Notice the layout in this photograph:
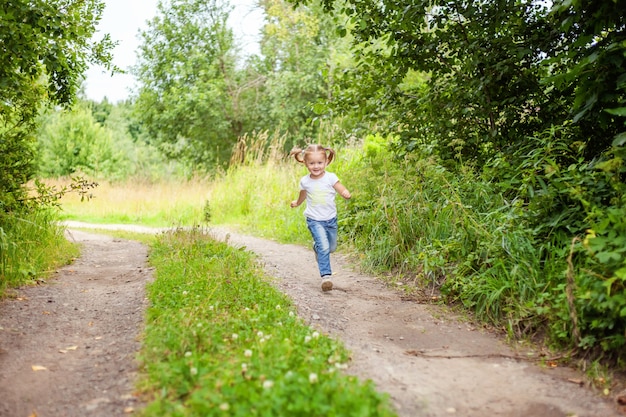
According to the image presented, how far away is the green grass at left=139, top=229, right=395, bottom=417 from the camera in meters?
2.75

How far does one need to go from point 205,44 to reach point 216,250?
20.4 meters

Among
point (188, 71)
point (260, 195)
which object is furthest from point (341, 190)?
point (188, 71)

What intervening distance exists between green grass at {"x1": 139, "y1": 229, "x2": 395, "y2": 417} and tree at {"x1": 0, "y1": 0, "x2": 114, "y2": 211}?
2734 mm

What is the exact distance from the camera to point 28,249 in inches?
278

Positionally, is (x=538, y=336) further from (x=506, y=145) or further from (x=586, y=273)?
(x=506, y=145)

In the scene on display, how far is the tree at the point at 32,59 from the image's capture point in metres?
5.50

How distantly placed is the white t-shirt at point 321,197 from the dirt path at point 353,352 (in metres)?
0.84

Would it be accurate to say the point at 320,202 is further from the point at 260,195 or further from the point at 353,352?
the point at 260,195

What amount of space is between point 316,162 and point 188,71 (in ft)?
66.4

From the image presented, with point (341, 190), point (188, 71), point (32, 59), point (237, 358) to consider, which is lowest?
point (237, 358)

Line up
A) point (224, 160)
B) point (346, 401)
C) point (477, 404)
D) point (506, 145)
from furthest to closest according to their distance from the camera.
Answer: point (224, 160) → point (506, 145) → point (477, 404) → point (346, 401)

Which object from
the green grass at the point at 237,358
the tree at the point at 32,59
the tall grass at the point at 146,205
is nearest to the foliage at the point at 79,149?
the tall grass at the point at 146,205

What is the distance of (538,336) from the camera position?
4402 millimetres

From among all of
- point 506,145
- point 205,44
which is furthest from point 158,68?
point 506,145
